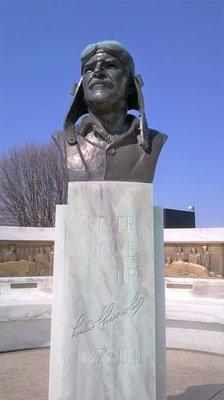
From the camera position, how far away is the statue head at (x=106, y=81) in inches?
169

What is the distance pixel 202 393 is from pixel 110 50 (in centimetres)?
379

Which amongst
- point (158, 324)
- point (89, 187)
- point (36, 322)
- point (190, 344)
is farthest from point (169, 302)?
point (89, 187)

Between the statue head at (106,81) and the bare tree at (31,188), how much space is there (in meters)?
21.8

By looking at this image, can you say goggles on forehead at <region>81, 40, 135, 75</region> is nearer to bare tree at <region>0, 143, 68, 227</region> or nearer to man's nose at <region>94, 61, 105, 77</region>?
man's nose at <region>94, 61, 105, 77</region>

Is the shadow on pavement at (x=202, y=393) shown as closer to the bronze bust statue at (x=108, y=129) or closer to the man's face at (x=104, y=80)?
the bronze bust statue at (x=108, y=129)

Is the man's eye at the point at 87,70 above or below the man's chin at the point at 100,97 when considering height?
above

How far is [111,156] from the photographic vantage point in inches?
170

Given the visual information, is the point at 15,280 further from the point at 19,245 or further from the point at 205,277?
the point at 205,277

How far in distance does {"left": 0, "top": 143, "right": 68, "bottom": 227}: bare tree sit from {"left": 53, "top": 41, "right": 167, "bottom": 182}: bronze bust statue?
21799 millimetres

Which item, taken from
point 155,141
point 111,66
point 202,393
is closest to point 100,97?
point 111,66

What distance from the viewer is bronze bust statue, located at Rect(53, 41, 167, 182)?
4285 mm
